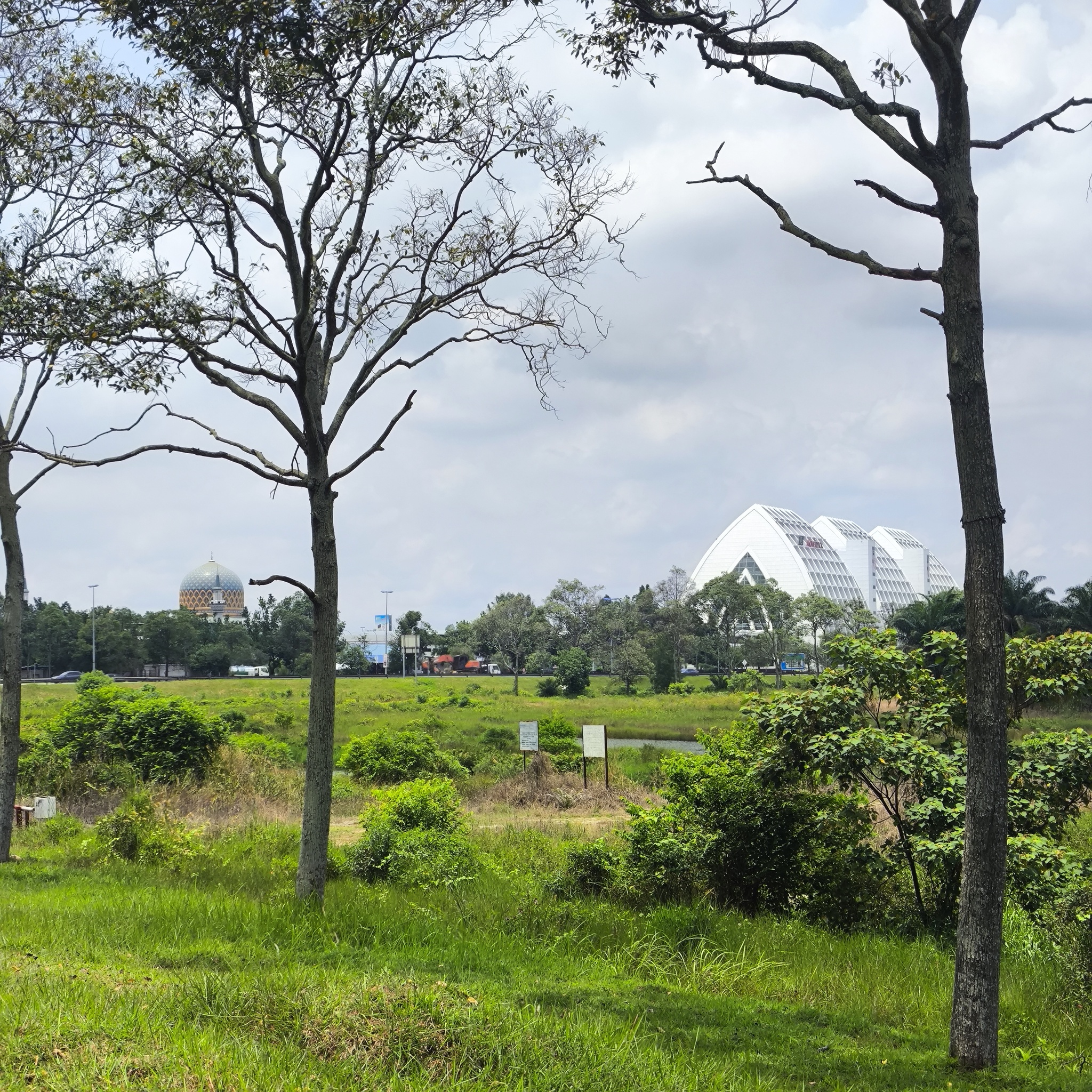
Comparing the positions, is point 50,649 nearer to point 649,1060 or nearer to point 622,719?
point 622,719

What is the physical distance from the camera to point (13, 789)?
11492mm

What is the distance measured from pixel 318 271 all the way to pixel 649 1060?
764 centimetres

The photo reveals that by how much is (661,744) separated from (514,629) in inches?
1806

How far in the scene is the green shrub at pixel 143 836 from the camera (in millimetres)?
11492

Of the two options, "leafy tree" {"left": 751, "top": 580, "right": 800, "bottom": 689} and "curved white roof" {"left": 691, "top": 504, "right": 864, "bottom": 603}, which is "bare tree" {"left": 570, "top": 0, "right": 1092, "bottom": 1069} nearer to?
"leafy tree" {"left": 751, "top": 580, "right": 800, "bottom": 689}

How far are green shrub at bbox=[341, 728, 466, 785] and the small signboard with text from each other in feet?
7.12

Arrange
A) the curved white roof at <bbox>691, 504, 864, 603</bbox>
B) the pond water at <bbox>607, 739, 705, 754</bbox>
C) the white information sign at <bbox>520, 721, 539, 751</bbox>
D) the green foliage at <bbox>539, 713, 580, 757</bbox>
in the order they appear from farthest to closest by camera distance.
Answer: the curved white roof at <bbox>691, 504, 864, 603</bbox> < the pond water at <bbox>607, 739, 705, 754</bbox> < the green foliage at <bbox>539, 713, 580, 757</bbox> < the white information sign at <bbox>520, 721, 539, 751</bbox>

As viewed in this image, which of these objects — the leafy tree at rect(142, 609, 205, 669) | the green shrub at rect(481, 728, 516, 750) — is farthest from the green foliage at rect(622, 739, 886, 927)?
the leafy tree at rect(142, 609, 205, 669)

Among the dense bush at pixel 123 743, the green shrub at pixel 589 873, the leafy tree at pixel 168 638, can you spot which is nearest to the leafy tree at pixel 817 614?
the leafy tree at pixel 168 638

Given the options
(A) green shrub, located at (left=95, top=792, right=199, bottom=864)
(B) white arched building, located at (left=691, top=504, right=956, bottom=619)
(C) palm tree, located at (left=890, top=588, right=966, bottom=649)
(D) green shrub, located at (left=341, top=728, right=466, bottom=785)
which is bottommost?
(D) green shrub, located at (left=341, top=728, right=466, bottom=785)

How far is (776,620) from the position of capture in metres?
82.3

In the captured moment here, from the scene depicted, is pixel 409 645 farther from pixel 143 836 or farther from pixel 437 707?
pixel 143 836

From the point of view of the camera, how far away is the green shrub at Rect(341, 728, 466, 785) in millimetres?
22391

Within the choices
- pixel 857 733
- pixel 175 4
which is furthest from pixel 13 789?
pixel 857 733
